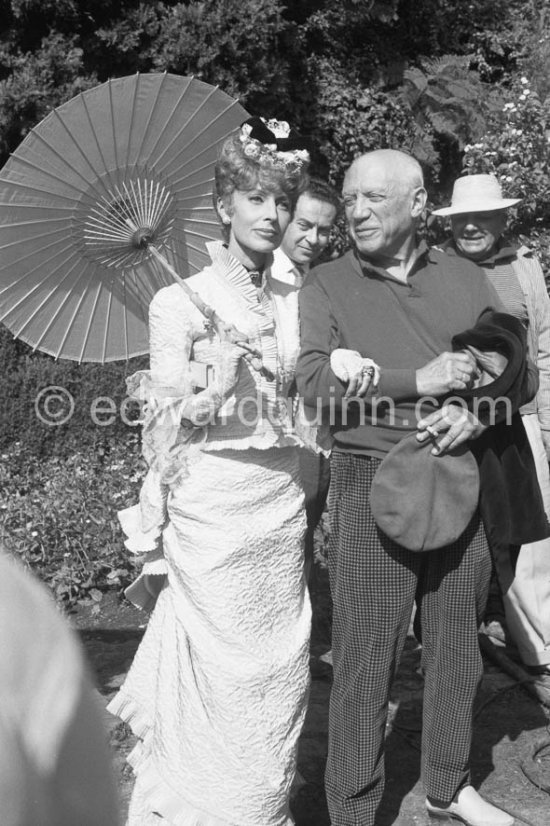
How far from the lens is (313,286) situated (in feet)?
10.4

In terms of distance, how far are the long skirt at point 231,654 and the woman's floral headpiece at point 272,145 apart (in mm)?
810

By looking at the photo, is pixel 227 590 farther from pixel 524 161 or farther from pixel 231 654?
pixel 524 161

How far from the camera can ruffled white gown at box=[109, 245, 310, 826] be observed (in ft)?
9.76

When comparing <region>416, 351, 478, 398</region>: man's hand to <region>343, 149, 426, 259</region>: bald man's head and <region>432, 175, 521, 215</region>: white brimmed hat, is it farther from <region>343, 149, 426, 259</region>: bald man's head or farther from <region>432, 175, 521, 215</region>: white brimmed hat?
<region>432, 175, 521, 215</region>: white brimmed hat

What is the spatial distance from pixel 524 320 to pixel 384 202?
131cm

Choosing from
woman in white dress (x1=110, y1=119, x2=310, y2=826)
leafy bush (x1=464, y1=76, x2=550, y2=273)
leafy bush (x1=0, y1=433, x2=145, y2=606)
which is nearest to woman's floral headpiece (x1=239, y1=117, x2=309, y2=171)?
woman in white dress (x1=110, y1=119, x2=310, y2=826)

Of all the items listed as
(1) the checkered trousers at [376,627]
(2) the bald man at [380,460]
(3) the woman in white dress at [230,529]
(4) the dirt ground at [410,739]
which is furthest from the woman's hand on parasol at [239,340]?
(4) the dirt ground at [410,739]

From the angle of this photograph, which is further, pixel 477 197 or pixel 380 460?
pixel 477 197

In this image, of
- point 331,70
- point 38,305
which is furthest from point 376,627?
point 331,70

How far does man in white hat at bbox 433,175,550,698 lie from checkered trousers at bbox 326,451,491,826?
1.13 metres

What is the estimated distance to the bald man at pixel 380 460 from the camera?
3066mm

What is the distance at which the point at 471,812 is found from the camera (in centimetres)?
324

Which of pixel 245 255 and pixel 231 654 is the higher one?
pixel 245 255

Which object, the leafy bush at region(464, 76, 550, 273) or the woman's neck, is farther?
the leafy bush at region(464, 76, 550, 273)
